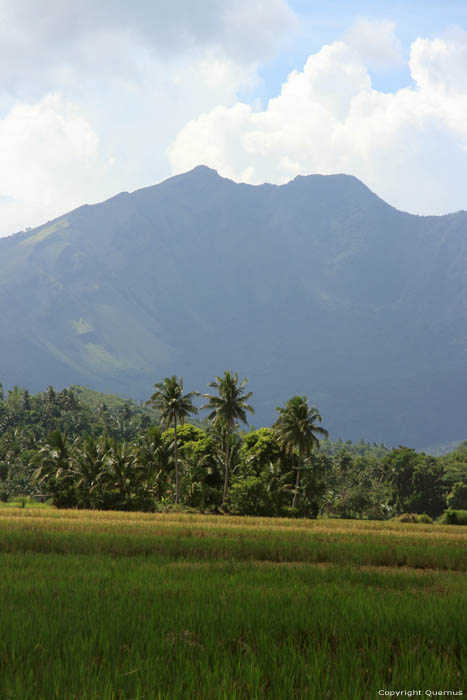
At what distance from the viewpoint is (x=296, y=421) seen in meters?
71.6

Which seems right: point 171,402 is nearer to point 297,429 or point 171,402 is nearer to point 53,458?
point 297,429

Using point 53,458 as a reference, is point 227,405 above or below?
above

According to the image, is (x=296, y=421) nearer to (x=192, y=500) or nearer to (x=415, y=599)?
(x=192, y=500)

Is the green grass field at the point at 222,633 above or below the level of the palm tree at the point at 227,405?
below

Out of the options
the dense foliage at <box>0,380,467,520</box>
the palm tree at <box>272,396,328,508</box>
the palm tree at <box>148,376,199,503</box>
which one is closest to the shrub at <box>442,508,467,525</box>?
the dense foliage at <box>0,380,467,520</box>

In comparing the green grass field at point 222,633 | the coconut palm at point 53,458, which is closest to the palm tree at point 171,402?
the coconut palm at point 53,458

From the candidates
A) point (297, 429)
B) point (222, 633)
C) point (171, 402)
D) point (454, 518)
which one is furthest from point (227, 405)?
point (222, 633)

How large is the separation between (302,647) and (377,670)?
1.94 m

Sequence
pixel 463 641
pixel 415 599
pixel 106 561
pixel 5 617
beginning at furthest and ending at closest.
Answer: pixel 106 561
pixel 415 599
pixel 5 617
pixel 463 641

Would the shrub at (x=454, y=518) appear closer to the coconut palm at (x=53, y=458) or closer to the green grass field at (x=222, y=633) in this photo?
the coconut palm at (x=53, y=458)

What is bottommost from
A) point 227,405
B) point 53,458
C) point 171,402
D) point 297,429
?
point 53,458

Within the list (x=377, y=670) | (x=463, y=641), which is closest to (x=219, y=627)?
(x=377, y=670)

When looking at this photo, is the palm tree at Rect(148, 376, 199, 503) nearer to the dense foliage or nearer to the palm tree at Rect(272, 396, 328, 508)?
the dense foliage

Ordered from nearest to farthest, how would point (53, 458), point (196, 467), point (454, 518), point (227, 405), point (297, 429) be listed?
point (297, 429) < point (227, 405) < point (196, 467) < point (53, 458) < point (454, 518)
